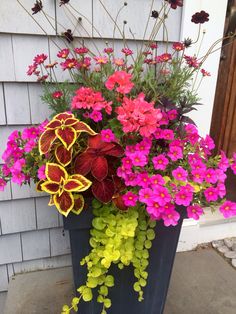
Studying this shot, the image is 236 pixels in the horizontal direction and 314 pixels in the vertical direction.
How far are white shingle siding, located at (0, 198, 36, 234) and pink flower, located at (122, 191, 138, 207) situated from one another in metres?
0.84

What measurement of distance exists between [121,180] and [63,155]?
24 centimetres

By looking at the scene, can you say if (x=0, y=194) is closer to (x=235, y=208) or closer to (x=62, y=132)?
(x=62, y=132)

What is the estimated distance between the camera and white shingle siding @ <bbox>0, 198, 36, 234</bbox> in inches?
68.9

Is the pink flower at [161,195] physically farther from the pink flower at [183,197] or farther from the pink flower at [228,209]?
the pink flower at [228,209]

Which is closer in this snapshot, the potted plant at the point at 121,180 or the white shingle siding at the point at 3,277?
the potted plant at the point at 121,180

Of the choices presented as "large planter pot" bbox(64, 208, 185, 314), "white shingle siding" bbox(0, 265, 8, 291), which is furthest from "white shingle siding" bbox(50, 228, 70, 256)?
"large planter pot" bbox(64, 208, 185, 314)

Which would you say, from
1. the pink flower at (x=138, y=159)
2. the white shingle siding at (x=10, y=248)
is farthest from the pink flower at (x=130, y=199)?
the white shingle siding at (x=10, y=248)

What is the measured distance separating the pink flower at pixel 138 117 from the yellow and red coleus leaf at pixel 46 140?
0.25 m

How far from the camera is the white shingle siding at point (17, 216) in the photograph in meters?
1.75

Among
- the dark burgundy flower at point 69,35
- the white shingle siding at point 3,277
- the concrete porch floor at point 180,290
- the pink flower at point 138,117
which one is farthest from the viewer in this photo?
the white shingle siding at point 3,277

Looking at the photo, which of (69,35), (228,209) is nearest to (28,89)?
(69,35)

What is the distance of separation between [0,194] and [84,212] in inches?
28.7

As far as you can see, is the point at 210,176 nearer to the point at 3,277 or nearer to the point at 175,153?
the point at 175,153

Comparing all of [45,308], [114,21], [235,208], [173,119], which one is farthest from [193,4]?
[45,308]
